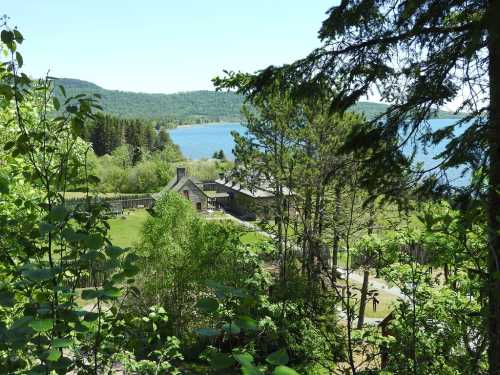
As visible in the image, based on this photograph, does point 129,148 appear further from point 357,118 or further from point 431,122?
point 431,122

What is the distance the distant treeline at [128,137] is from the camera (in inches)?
3383

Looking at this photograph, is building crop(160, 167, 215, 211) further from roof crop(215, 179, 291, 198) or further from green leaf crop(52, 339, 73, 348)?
green leaf crop(52, 339, 73, 348)

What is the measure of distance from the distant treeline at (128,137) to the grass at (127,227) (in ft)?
108

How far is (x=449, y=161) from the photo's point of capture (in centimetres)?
381

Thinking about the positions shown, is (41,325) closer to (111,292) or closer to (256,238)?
(111,292)

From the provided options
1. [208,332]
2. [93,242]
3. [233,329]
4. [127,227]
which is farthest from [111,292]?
[127,227]

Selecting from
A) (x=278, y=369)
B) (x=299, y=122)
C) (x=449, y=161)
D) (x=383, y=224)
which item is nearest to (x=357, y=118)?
(x=299, y=122)

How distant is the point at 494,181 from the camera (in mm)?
3633

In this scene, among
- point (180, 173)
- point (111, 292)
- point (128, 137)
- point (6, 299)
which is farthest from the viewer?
point (128, 137)

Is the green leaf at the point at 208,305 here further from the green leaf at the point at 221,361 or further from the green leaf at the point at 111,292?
the green leaf at the point at 111,292

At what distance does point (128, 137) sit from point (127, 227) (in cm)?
4806

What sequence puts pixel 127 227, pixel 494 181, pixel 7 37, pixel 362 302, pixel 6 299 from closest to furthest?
pixel 6 299
pixel 7 37
pixel 494 181
pixel 362 302
pixel 127 227

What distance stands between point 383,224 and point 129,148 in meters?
76.2

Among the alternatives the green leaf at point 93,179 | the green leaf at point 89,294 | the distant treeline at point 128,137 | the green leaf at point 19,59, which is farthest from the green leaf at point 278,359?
the distant treeline at point 128,137
